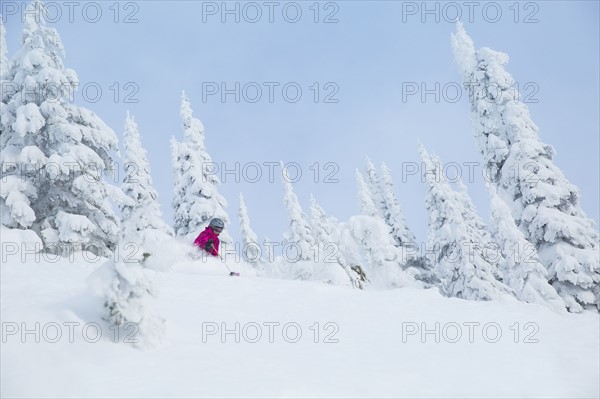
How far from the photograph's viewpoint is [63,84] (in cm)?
1555

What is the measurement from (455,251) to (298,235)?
10870 mm

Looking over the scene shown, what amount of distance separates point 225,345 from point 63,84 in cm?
1208

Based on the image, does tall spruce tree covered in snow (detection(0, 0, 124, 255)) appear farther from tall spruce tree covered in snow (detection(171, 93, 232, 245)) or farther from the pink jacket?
tall spruce tree covered in snow (detection(171, 93, 232, 245))

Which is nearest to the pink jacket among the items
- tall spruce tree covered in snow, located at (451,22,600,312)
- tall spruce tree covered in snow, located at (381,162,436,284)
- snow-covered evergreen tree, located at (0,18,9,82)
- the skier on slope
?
the skier on slope

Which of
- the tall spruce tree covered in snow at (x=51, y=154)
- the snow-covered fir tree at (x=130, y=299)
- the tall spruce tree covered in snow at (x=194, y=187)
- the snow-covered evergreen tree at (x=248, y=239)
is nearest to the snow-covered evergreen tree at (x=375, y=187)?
the snow-covered evergreen tree at (x=248, y=239)

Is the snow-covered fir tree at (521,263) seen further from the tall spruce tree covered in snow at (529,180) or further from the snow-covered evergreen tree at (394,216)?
the snow-covered evergreen tree at (394,216)

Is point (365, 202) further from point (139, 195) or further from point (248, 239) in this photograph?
point (139, 195)

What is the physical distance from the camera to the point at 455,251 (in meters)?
27.6

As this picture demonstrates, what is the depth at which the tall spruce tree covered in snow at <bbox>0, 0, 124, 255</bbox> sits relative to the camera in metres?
14.2

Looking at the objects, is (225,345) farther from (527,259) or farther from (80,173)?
(527,259)

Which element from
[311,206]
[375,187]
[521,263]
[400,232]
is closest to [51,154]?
[521,263]

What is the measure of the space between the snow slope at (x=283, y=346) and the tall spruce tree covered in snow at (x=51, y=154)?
340cm

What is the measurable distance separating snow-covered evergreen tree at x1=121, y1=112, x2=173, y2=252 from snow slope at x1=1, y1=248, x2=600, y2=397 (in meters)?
16.2

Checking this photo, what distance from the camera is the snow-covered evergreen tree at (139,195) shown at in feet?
89.8
